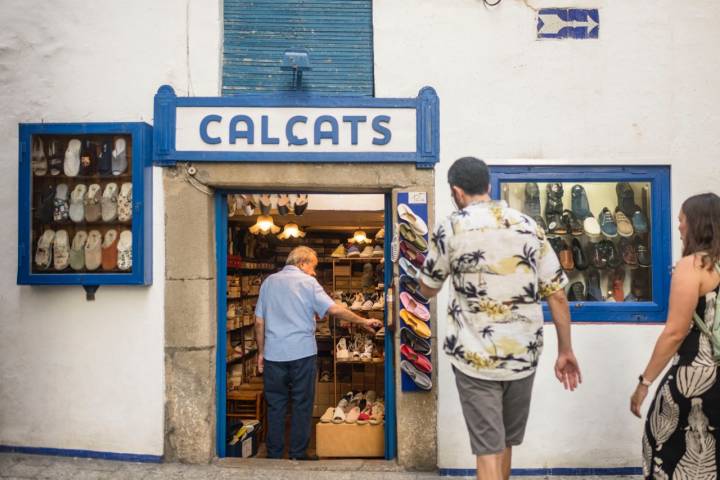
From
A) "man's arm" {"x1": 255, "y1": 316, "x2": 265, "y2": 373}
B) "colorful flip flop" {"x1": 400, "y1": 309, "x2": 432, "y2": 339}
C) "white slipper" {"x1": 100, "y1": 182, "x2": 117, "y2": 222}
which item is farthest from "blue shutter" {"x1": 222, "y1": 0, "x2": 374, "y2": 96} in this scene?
"man's arm" {"x1": 255, "y1": 316, "x2": 265, "y2": 373}

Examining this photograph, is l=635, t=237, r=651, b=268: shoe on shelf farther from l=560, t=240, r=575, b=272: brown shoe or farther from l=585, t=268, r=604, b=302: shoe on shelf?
l=560, t=240, r=575, b=272: brown shoe

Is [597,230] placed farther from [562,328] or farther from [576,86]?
[562,328]

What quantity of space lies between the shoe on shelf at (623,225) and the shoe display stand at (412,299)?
1.57 metres

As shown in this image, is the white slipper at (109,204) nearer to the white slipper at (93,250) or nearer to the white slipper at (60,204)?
the white slipper at (93,250)

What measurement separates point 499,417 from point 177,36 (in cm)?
383

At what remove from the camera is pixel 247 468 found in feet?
16.1

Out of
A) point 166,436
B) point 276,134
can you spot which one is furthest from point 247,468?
point 276,134

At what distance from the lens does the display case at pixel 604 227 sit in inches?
196

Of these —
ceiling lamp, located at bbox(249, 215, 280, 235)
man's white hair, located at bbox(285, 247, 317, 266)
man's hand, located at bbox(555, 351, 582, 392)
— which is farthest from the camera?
ceiling lamp, located at bbox(249, 215, 280, 235)

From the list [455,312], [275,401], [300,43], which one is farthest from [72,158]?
[455,312]

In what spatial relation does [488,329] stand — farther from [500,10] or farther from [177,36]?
[177,36]

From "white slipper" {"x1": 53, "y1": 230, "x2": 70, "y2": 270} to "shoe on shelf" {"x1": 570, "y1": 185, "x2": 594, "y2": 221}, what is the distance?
4.01 metres

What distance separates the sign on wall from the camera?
5.03 meters

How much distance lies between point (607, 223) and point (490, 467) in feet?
9.40
